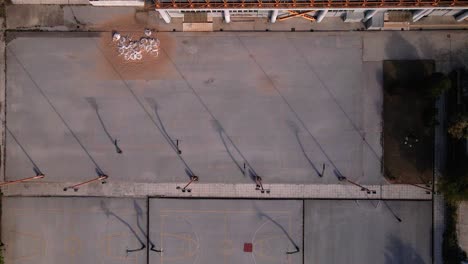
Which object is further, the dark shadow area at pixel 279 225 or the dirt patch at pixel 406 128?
the dark shadow area at pixel 279 225

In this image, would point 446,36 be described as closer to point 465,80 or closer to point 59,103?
point 465,80

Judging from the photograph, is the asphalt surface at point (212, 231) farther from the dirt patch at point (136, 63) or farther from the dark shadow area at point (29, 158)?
the dirt patch at point (136, 63)

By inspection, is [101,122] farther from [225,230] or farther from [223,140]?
[225,230]

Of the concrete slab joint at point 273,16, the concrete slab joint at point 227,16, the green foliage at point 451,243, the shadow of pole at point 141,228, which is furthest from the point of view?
the shadow of pole at point 141,228

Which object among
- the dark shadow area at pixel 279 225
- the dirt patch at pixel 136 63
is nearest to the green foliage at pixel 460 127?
the dark shadow area at pixel 279 225

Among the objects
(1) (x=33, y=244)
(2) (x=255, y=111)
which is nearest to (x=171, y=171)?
(2) (x=255, y=111)
